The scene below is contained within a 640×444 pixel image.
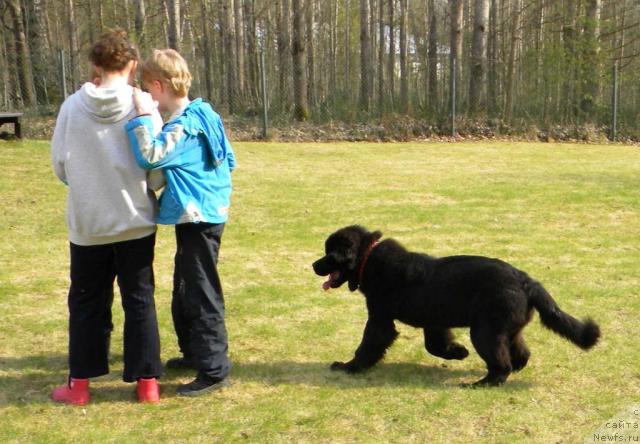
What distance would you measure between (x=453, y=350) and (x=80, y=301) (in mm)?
2300

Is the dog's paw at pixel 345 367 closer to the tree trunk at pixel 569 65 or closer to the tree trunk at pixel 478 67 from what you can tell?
the tree trunk at pixel 478 67

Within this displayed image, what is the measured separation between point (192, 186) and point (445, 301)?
162cm

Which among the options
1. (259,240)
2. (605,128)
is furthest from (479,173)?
(605,128)

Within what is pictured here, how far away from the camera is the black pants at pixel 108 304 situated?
360cm

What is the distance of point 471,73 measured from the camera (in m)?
19.3

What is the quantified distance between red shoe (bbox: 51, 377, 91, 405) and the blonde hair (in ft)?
5.56

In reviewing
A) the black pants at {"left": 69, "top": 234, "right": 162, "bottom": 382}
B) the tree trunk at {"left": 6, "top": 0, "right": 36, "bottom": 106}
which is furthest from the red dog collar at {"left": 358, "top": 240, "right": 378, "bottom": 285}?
the tree trunk at {"left": 6, "top": 0, "right": 36, "bottom": 106}

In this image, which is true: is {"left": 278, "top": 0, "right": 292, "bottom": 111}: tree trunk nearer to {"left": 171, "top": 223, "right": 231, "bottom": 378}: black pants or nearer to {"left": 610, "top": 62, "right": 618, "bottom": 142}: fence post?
{"left": 610, "top": 62, "right": 618, "bottom": 142}: fence post

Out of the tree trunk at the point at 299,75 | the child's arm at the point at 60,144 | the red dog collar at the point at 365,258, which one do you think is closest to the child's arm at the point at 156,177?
the child's arm at the point at 60,144

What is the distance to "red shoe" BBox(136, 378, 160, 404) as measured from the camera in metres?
3.77

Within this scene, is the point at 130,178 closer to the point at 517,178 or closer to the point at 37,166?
the point at 37,166

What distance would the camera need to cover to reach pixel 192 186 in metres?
3.61

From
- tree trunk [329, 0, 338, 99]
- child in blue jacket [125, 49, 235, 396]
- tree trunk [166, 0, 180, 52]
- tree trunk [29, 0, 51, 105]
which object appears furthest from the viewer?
tree trunk [329, 0, 338, 99]

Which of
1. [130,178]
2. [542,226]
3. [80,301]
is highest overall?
[130,178]
